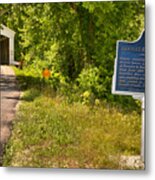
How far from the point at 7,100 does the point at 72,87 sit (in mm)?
327

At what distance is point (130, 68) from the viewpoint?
2227 mm

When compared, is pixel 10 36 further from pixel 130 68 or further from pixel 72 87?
pixel 130 68

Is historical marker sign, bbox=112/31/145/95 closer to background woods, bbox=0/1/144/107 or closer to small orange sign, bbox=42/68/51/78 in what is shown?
background woods, bbox=0/1/144/107

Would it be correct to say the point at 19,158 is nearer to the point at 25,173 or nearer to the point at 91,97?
the point at 25,173

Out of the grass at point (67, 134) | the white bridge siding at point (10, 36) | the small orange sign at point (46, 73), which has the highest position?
the white bridge siding at point (10, 36)

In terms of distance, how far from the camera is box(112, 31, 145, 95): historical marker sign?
7.24 ft

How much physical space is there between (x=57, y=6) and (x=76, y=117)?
54cm

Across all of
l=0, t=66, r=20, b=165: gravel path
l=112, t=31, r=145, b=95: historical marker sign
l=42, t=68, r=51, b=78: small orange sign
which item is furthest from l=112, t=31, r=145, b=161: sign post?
l=0, t=66, r=20, b=165: gravel path

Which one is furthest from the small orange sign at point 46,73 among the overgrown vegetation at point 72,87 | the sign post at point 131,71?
the sign post at point 131,71

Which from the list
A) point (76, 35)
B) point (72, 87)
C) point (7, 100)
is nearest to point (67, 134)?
point (72, 87)

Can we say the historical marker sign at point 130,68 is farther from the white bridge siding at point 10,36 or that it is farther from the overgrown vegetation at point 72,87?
the white bridge siding at point 10,36

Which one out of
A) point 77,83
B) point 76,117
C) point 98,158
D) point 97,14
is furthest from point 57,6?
point 98,158

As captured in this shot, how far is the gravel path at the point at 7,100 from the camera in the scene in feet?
7.67

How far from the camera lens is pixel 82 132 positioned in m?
2.27
